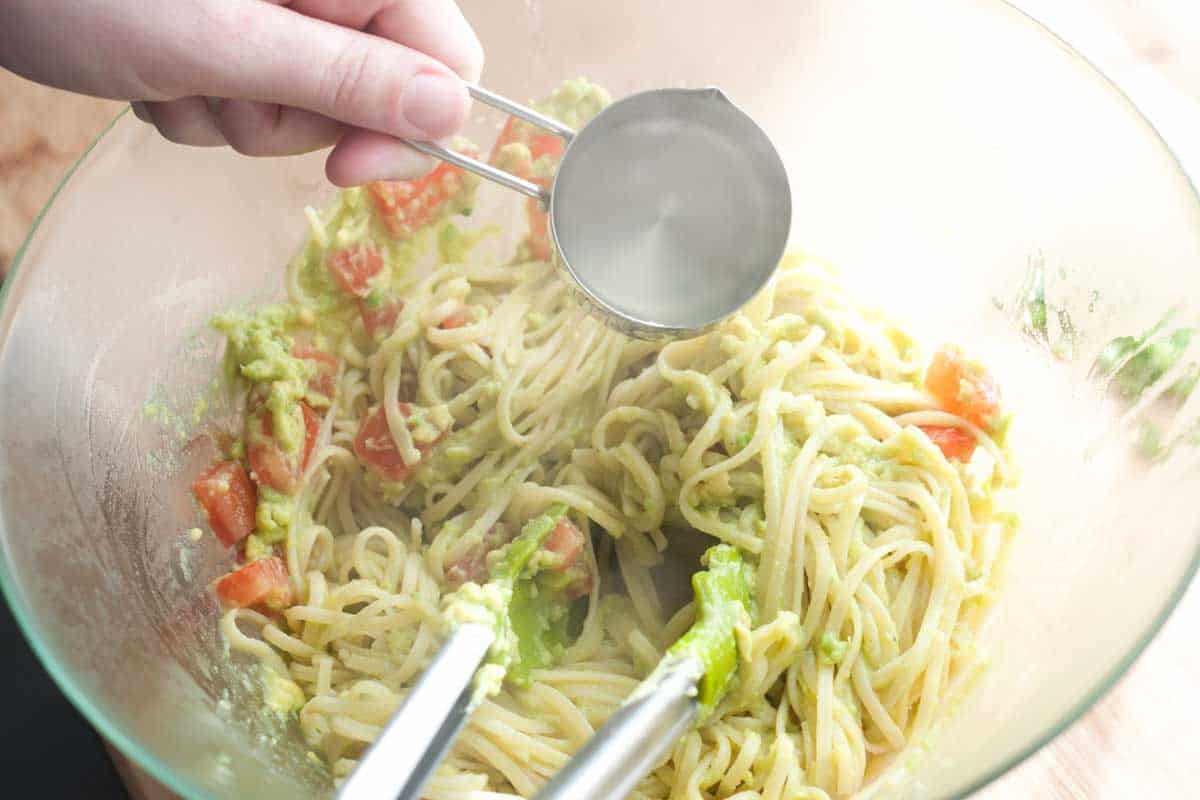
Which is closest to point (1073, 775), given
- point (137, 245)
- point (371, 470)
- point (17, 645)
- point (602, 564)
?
point (602, 564)

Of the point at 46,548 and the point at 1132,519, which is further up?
the point at 1132,519

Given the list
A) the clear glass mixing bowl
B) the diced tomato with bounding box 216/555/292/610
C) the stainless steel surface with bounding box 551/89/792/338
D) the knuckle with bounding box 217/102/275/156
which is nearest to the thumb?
the knuckle with bounding box 217/102/275/156

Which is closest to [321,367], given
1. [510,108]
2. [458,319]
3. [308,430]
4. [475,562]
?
[308,430]

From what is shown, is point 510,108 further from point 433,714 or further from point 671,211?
point 433,714

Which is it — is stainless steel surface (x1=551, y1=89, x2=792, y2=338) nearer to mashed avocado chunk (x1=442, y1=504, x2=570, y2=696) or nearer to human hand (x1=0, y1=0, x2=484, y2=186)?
human hand (x1=0, y1=0, x2=484, y2=186)

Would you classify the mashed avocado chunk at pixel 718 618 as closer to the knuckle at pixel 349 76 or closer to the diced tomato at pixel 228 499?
the diced tomato at pixel 228 499

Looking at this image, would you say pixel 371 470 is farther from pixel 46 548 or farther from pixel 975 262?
pixel 975 262
